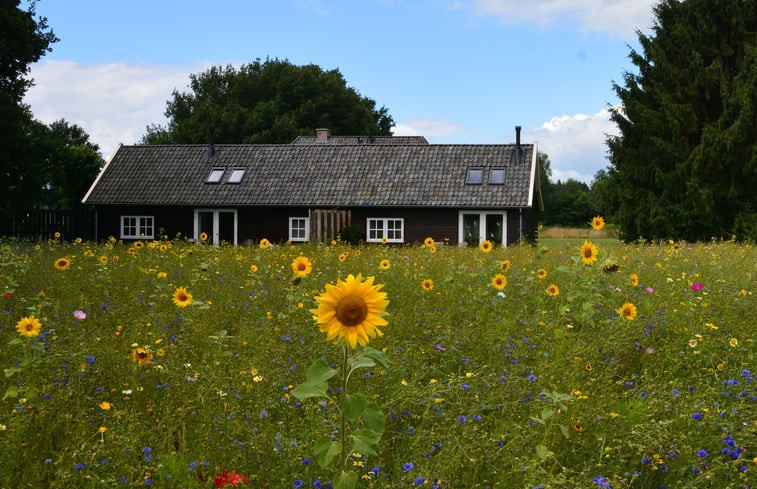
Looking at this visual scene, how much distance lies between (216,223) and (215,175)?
2032 millimetres

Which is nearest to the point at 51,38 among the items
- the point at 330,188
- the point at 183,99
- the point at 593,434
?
the point at 330,188

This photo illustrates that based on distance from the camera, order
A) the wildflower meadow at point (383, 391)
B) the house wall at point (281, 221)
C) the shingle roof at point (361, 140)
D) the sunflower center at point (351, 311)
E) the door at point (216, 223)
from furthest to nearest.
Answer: the shingle roof at point (361, 140)
the door at point (216, 223)
the house wall at point (281, 221)
the wildflower meadow at point (383, 391)
the sunflower center at point (351, 311)

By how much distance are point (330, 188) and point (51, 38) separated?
11078 millimetres

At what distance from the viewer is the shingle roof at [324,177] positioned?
982 inches

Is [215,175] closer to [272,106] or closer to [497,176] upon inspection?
[497,176]

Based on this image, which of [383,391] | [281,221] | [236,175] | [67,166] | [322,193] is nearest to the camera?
[383,391]

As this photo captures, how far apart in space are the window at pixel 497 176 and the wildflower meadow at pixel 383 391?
1829cm

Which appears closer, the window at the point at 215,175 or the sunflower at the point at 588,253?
the sunflower at the point at 588,253

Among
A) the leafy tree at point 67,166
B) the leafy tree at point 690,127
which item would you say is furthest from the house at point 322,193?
the leafy tree at point 690,127

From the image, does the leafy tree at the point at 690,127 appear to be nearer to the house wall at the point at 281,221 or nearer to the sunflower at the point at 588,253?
the house wall at the point at 281,221

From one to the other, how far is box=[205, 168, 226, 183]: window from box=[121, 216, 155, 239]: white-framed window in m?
2.71

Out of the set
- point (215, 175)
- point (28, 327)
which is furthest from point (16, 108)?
point (28, 327)

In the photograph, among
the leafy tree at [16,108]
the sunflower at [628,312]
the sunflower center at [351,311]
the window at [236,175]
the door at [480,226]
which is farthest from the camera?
the window at [236,175]

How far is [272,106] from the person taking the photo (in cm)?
5028
